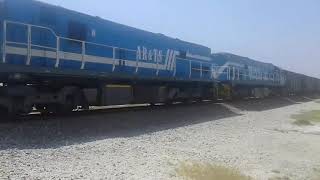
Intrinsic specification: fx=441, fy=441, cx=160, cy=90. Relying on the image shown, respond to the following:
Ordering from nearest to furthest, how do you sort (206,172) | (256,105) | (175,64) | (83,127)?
(206,172) < (83,127) < (175,64) < (256,105)

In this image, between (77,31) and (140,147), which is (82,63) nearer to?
(77,31)

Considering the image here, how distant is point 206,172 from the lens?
8.59m

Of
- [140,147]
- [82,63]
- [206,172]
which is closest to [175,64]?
[82,63]

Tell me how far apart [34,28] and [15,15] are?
72 cm

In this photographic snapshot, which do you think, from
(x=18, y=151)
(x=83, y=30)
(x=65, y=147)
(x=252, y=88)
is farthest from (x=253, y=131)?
(x=252, y=88)

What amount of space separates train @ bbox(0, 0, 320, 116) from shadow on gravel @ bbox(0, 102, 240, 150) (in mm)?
701

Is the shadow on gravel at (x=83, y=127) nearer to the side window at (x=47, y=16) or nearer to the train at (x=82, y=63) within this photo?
the train at (x=82, y=63)

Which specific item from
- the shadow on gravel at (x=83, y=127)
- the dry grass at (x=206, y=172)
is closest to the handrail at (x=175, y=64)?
the shadow on gravel at (x=83, y=127)

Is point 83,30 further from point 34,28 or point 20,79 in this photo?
point 20,79

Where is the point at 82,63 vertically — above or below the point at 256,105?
above

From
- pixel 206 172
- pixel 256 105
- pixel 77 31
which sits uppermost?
pixel 77 31

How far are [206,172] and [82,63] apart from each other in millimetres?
7407

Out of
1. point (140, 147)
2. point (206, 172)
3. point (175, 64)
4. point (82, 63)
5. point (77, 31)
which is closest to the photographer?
point (206, 172)

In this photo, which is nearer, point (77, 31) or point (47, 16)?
point (47, 16)
